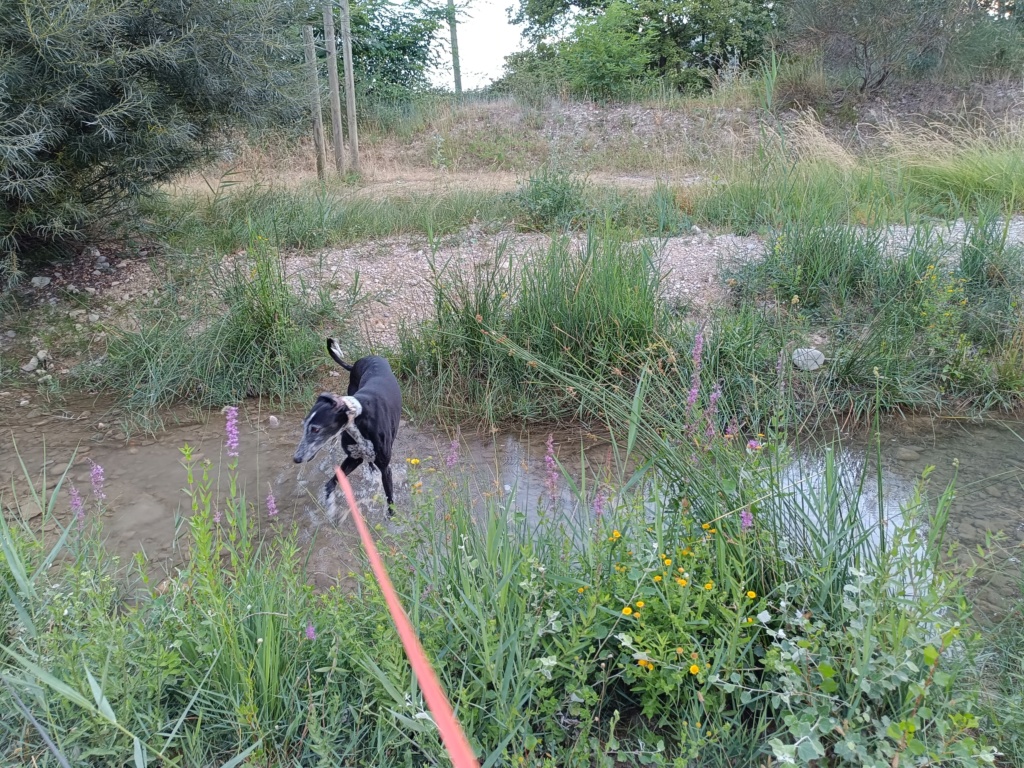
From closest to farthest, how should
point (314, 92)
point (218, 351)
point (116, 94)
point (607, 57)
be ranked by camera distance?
1. point (218, 351)
2. point (116, 94)
3. point (314, 92)
4. point (607, 57)

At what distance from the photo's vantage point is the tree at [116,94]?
4.54 m

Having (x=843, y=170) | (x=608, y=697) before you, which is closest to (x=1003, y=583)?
(x=608, y=697)

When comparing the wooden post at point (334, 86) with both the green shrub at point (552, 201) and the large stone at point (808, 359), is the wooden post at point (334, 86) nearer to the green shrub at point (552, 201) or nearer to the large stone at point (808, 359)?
the green shrub at point (552, 201)

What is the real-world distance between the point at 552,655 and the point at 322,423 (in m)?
1.67

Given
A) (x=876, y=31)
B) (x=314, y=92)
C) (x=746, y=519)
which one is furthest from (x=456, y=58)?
(x=746, y=519)

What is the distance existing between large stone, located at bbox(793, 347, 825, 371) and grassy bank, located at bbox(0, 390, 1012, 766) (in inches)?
99.8

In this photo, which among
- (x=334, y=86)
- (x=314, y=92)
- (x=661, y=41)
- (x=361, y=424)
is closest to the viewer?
(x=361, y=424)

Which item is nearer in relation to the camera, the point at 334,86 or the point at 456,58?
the point at 334,86

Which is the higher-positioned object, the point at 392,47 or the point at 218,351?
the point at 392,47

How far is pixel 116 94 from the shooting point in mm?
5039

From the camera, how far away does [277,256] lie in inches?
210

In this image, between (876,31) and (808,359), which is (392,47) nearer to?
(876,31)

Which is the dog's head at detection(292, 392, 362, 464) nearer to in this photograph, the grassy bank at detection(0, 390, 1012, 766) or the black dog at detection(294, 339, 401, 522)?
the black dog at detection(294, 339, 401, 522)

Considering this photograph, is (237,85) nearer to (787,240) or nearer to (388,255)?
(388,255)
